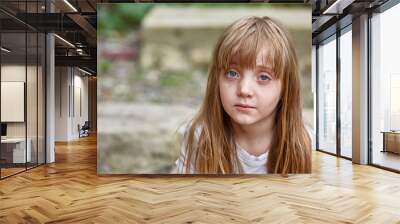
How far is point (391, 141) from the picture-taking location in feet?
23.4

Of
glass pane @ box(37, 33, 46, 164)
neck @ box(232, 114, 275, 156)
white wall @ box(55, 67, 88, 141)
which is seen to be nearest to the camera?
neck @ box(232, 114, 275, 156)

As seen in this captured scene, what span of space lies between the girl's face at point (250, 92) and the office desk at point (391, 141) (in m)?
2.73

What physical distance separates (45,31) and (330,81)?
22.4 ft

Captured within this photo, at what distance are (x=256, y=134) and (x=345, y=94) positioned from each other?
4.09 meters

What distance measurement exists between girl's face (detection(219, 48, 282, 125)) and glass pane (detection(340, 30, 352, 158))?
3.70 metres

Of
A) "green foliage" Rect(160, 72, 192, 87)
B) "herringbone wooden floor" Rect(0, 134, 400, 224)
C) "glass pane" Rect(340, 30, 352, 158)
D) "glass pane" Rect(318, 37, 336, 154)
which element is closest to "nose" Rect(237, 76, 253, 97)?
"green foliage" Rect(160, 72, 192, 87)

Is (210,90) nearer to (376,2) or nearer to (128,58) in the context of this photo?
(128,58)

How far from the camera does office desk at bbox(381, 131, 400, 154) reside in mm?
6931

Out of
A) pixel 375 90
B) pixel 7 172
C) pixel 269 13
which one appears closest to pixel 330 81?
pixel 375 90

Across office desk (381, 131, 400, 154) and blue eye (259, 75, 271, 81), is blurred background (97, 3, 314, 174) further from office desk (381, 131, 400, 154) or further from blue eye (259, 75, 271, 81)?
office desk (381, 131, 400, 154)

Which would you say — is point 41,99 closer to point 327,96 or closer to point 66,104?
point 327,96

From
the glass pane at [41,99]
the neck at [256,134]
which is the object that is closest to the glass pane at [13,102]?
the glass pane at [41,99]

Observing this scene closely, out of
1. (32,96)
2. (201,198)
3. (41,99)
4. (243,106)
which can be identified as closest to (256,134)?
(243,106)

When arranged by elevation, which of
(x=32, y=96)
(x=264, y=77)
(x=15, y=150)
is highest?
(x=264, y=77)
